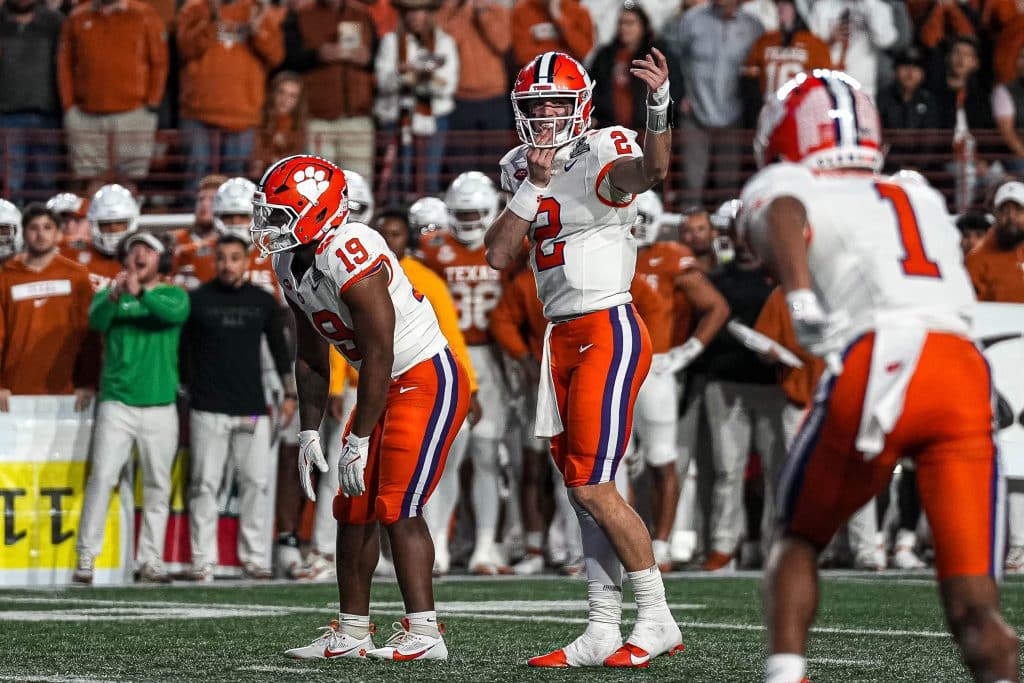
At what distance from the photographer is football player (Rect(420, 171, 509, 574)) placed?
33.4 ft

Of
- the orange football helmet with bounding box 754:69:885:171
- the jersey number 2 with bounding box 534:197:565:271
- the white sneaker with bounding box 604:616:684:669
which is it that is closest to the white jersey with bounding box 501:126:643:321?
the jersey number 2 with bounding box 534:197:565:271

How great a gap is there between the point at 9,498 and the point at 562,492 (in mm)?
3030

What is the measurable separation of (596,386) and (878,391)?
Answer: 2.07 m

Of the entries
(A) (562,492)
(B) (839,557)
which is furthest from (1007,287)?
(A) (562,492)

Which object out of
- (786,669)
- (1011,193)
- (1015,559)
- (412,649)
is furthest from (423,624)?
(1011,193)

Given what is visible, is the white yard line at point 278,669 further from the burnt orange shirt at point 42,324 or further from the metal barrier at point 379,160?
the metal barrier at point 379,160

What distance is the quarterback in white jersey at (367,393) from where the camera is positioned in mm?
5379

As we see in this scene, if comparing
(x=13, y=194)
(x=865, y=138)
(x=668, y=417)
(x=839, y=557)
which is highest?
(x=13, y=194)

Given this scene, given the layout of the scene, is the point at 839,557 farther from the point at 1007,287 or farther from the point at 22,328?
the point at 22,328

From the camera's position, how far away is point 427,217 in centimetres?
1084

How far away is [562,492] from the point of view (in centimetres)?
1007

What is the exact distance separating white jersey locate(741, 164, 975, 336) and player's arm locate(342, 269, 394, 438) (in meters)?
1.85

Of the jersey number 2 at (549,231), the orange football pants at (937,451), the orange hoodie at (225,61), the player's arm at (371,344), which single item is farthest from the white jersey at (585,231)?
the orange hoodie at (225,61)

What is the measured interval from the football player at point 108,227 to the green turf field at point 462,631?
221 centimetres
